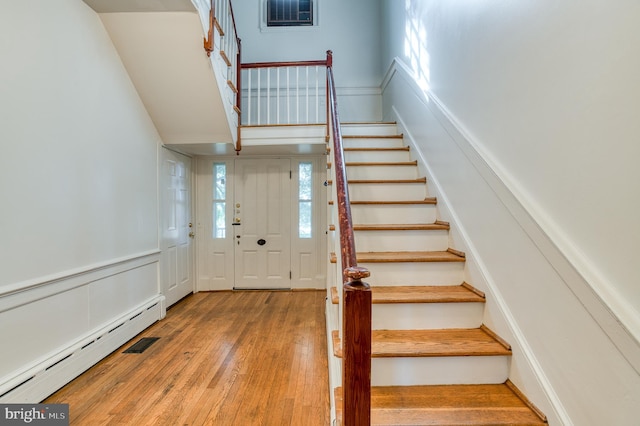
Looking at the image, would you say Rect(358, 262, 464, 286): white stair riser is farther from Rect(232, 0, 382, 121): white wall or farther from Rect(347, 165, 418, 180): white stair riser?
Rect(232, 0, 382, 121): white wall

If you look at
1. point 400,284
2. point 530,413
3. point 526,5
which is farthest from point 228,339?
point 526,5

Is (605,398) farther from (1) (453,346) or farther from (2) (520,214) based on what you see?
(2) (520,214)

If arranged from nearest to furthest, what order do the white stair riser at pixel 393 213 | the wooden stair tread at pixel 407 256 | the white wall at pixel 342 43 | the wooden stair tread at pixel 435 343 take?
the wooden stair tread at pixel 435 343 → the wooden stair tread at pixel 407 256 → the white stair riser at pixel 393 213 → the white wall at pixel 342 43

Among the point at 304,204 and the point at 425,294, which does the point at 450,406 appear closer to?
the point at 425,294

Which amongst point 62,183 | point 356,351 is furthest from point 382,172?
point 62,183

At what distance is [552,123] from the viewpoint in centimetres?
123

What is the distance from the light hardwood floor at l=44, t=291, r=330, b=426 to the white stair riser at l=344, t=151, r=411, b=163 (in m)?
1.68

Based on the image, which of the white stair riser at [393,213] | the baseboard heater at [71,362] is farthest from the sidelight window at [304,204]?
the baseboard heater at [71,362]

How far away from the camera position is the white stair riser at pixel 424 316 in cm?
171

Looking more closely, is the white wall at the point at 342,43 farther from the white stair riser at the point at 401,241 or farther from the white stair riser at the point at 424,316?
the white stair riser at the point at 424,316

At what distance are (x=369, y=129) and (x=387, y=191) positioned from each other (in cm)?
115

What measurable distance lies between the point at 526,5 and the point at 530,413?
5.81ft

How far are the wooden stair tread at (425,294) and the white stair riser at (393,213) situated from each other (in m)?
0.62

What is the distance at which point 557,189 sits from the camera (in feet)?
3.95
